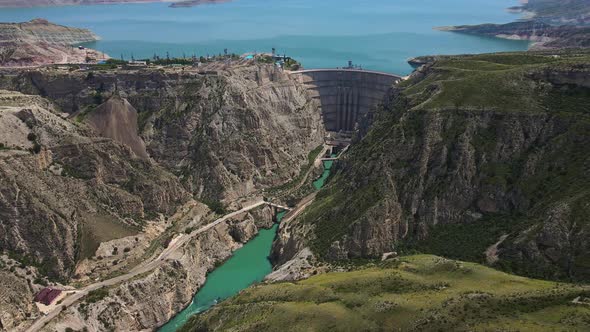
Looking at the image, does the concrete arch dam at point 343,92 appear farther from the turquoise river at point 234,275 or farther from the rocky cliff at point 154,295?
the rocky cliff at point 154,295

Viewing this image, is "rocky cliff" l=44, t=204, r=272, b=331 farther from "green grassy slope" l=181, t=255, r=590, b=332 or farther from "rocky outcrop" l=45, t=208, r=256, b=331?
"green grassy slope" l=181, t=255, r=590, b=332

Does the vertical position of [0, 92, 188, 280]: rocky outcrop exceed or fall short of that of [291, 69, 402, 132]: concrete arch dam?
it falls short

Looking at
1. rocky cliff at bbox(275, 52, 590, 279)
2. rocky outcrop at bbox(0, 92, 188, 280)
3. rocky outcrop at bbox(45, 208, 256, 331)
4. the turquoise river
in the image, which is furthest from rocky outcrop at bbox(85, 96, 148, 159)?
rocky cliff at bbox(275, 52, 590, 279)

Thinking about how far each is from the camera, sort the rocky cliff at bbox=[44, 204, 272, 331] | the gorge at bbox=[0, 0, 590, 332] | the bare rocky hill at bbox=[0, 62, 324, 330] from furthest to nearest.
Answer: the bare rocky hill at bbox=[0, 62, 324, 330]
the rocky cliff at bbox=[44, 204, 272, 331]
the gorge at bbox=[0, 0, 590, 332]

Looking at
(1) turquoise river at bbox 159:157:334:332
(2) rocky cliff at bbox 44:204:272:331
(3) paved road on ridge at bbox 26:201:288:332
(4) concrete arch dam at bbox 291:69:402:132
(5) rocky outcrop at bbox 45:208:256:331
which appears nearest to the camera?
(3) paved road on ridge at bbox 26:201:288:332

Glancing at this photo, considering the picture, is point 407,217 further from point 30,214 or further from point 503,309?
point 30,214

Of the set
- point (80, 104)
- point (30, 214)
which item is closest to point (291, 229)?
point (30, 214)

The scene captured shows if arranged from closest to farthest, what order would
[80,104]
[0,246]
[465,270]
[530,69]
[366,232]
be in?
[465,270] < [0,246] < [366,232] < [530,69] < [80,104]
